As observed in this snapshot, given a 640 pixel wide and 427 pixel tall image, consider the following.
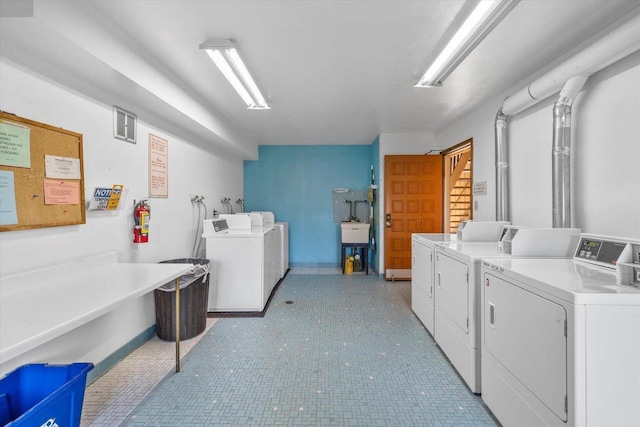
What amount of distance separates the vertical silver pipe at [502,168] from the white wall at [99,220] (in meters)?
3.30

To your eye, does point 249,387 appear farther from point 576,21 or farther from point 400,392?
point 576,21

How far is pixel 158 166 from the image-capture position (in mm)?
2805

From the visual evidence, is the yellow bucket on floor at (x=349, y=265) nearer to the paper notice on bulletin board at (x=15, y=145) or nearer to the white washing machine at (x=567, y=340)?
the white washing machine at (x=567, y=340)

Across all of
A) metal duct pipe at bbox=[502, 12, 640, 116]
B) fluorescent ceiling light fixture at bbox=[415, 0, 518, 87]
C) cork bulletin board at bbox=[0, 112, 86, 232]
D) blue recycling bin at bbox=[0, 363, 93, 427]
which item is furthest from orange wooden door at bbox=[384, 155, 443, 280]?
blue recycling bin at bbox=[0, 363, 93, 427]

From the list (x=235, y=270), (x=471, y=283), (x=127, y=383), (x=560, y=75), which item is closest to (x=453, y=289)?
(x=471, y=283)

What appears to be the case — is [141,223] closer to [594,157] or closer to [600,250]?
[600,250]

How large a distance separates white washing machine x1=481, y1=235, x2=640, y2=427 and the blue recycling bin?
6.84ft

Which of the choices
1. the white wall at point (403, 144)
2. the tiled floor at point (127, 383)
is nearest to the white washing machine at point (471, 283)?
the tiled floor at point (127, 383)

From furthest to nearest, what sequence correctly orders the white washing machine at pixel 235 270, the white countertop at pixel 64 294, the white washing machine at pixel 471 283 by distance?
the white washing machine at pixel 235 270 → the white washing machine at pixel 471 283 → the white countertop at pixel 64 294

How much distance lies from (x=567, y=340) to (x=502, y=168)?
6.88 ft

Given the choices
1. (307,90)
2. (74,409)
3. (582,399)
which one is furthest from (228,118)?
(582,399)

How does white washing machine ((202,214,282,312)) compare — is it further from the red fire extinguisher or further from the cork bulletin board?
the cork bulletin board

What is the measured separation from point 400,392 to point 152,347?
2.11 metres

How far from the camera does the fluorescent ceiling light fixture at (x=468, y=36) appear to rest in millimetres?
1539
